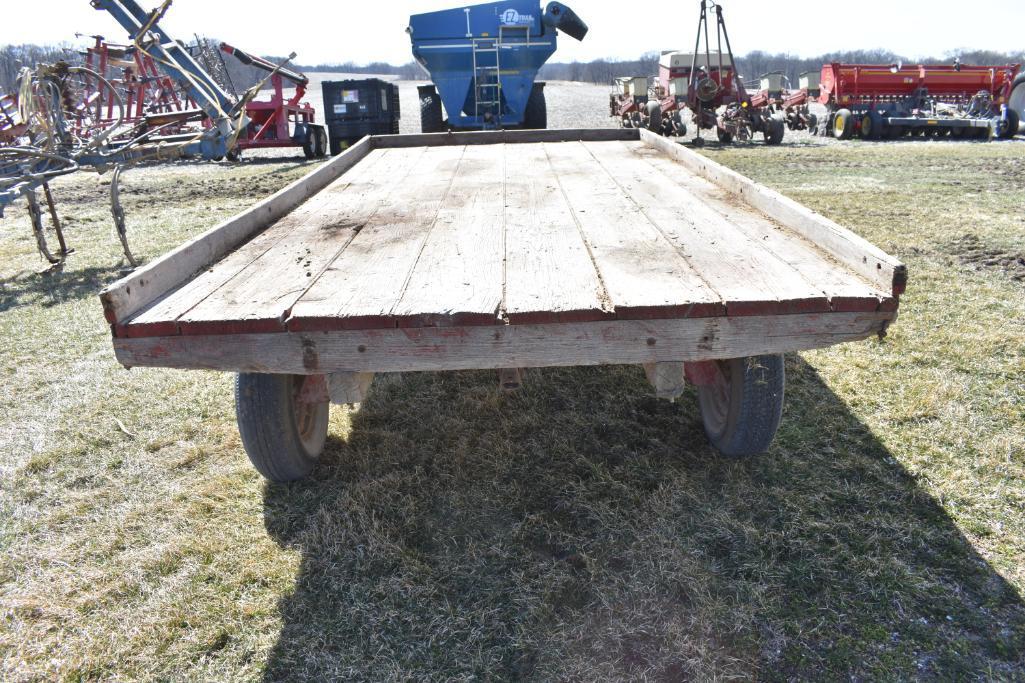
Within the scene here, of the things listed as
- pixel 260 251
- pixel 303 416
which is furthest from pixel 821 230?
pixel 303 416

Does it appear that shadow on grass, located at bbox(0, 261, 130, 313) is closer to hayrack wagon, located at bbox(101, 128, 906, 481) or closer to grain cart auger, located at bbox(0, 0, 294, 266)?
grain cart auger, located at bbox(0, 0, 294, 266)

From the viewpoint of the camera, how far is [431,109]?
10.5 m

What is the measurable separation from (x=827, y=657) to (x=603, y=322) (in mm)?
1107

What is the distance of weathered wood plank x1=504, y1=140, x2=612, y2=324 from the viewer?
67.7 inches

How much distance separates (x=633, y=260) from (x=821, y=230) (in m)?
0.64

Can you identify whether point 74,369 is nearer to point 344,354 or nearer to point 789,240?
point 344,354

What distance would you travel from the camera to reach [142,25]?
7570 millimetres

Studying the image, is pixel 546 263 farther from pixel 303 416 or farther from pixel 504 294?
pixel 303 416

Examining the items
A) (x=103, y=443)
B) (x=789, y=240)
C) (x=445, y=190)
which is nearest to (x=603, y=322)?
(x=789, y=240)

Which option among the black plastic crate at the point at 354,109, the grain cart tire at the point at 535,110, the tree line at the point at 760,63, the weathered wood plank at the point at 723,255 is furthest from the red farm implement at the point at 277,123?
the tree line at the point at 760,63

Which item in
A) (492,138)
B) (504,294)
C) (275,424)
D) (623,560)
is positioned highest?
(492,138)

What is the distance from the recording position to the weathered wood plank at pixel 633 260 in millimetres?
1719

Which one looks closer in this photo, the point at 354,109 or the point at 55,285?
the point at 55,285

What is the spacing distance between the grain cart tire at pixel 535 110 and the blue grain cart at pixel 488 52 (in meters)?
0.06
